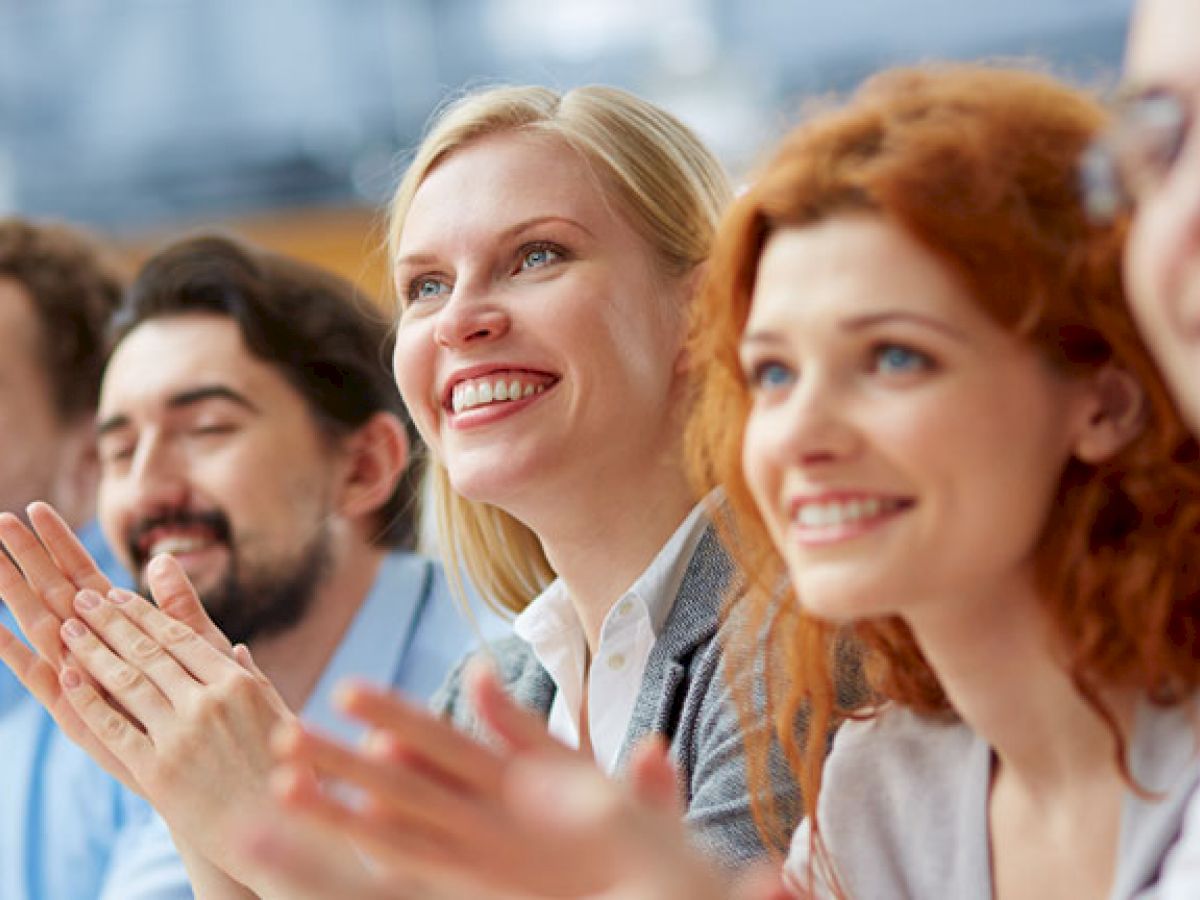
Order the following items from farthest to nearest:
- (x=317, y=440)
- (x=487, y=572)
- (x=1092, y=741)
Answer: (x=317, y=440), (x=487, y=572), (x=1092, y=741)

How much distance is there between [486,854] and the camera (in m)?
0.61

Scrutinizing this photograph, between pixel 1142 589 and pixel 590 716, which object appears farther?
pixel 590 716

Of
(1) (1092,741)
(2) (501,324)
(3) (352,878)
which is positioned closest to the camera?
(3) (352,878)

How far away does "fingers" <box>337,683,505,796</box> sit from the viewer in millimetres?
624

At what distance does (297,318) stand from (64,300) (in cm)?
48

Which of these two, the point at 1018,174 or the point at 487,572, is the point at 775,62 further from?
the point at 1018,174

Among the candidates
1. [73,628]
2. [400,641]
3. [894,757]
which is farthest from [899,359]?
[400,641]

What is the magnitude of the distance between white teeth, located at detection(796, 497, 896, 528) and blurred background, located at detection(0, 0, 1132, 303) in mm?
3479

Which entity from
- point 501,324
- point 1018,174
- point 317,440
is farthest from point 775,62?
point 1018,174

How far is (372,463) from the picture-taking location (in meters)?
1.61

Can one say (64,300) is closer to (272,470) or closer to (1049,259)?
(272,470)

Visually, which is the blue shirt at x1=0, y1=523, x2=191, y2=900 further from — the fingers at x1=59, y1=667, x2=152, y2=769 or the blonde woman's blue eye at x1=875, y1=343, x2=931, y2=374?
the blonde woman's blue eye at x1=875, y1=343, x2=931, y2=374

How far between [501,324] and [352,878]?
540 millimetres

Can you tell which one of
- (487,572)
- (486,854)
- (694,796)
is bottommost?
(486,854)
